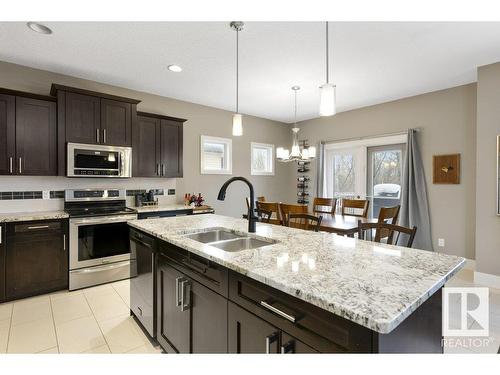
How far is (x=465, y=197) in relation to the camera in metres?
3.82

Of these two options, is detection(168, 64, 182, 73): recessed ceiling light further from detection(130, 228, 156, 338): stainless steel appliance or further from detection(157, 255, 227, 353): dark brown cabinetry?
detection(157, 255, 227, 353): dark brown cabinetry

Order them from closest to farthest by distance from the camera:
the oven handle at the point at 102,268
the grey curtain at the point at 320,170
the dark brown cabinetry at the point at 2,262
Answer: the dark brown cabinetry at the point at 2,262 < the oven handle at the point at 102,268 < the grey curtain at the point at 320,170

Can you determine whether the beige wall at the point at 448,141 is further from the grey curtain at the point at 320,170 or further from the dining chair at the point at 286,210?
the dining chair at the point at 286,210

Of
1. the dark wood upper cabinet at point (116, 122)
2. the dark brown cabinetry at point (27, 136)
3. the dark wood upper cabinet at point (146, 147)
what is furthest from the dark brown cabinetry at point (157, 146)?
the dark brown cabinetry at point (27, 136)

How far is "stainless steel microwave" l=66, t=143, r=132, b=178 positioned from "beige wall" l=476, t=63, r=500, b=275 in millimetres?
4621

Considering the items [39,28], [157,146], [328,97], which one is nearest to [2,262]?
[157,146]

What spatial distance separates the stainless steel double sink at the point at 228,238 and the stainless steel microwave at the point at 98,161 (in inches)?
85.5

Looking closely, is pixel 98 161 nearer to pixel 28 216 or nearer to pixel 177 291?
pixel 28 216

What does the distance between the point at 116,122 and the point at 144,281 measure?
94.0 inches

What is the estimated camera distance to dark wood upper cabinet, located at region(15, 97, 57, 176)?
2980mm

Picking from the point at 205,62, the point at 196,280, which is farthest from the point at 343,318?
the point at 205,62

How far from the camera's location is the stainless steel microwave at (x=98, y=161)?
3258mm

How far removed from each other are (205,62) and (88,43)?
1.22 metres
